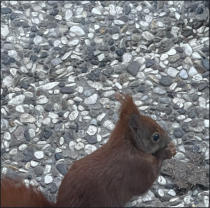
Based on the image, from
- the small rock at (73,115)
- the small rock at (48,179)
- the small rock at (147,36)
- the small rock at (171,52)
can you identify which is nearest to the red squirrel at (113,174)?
the small rock at (48,179)

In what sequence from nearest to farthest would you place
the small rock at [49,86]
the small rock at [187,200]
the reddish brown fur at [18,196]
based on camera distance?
1. the reddish brown fur at [18,196]
2. the small rock at [187,200]
3. the small rock at [49,86]

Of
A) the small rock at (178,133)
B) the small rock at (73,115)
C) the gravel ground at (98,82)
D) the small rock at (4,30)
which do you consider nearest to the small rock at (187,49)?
the gravel ground at (98,82)

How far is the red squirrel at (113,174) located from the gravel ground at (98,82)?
402mm

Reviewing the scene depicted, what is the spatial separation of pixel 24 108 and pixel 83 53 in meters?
0.50

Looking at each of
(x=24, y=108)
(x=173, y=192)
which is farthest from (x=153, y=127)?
(x=24, y=108)

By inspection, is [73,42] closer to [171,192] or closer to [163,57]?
[163,57]

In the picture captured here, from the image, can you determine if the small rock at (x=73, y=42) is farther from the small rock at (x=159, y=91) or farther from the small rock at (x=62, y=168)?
the small rock at (x=62, y=168)

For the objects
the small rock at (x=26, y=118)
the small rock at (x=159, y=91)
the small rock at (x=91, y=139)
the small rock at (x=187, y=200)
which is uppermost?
the small rock at (x=159, y=91)

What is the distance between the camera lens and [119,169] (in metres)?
2.28

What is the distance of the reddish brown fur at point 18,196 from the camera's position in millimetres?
2118

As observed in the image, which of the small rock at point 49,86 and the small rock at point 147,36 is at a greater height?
the small rock at point 147,36

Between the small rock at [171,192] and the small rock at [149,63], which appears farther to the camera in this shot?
the small rock at [149,63]

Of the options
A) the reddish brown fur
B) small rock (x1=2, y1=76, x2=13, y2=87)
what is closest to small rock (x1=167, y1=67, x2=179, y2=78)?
small rock (x1=2, y1=76, x2=13, y2=87)

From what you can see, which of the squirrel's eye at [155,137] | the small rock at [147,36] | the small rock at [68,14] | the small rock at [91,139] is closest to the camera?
the squirrel's eye at [155,137]
